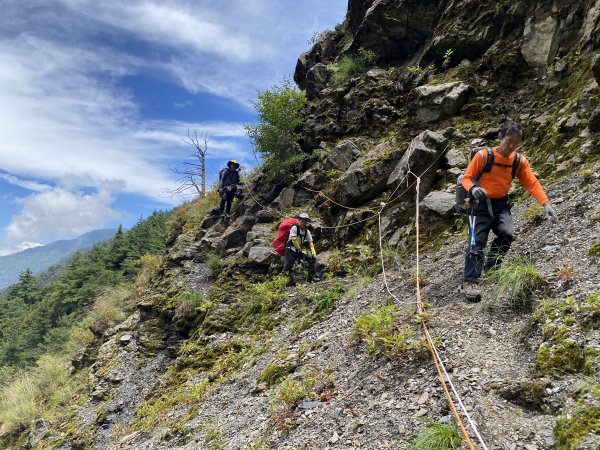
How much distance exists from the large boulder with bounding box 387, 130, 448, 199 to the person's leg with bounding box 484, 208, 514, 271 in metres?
3.97

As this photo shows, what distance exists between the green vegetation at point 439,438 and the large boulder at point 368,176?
817 centimetres

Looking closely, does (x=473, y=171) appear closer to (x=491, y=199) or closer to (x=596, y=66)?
(x=491, y=199)

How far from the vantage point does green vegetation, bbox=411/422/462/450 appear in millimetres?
3467

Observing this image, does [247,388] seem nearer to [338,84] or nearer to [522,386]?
[522,386]

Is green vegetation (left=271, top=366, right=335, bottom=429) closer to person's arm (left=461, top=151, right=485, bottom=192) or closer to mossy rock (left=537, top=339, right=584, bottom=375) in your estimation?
mossy rock (left=537, top=339, right=584, bottom=375)

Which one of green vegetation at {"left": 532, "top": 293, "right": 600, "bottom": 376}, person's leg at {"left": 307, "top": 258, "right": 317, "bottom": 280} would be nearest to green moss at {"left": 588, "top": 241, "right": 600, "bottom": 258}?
green vegetation at {"left": 532, "top": 293, "right": 600, "bottom": 376}

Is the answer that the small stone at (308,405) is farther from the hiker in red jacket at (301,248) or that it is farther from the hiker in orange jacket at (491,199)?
the hiker in red jacket at (301,248)

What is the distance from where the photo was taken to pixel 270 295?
10.6 m

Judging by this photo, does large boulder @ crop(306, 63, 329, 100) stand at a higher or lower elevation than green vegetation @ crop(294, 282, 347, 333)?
higher

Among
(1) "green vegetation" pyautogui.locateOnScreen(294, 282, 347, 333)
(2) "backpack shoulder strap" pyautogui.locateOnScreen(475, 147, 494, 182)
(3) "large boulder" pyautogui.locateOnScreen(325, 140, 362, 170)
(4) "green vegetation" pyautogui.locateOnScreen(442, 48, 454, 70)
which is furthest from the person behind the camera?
(3) "large boulder" pyautogui.locateOnScreen(325, 140, 362, 170)

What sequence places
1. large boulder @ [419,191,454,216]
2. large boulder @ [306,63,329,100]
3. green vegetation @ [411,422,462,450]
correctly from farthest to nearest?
1. large boulder @ [306,63,329,100]
2. large boulder @ [419,191,454,216]
3. green vegetation @ [411,422,462,450]

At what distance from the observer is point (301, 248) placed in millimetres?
10758

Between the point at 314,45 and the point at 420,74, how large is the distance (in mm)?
8012

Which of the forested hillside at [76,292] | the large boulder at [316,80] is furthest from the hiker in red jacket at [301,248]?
the forested hillside at [76,292]
